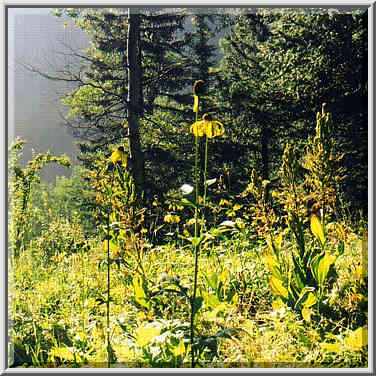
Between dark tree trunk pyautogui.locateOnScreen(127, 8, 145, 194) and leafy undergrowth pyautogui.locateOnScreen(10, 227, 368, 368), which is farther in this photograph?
dark tree trunk pyautogui.locateOnScreen(127, 8, 145, 194)

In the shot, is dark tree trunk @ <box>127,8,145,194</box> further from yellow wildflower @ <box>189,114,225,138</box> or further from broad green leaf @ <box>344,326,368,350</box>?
broad green leaf @ <box>344,326,368,350</box>

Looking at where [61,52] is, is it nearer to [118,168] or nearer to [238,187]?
[118,168]

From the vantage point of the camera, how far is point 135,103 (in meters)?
2.79

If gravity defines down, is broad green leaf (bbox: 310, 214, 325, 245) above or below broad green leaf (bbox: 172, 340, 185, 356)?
above

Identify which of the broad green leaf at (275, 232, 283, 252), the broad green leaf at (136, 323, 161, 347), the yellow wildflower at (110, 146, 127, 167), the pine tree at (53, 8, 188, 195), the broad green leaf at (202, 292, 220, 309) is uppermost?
the pine tree at (53, 8, 188, 195)

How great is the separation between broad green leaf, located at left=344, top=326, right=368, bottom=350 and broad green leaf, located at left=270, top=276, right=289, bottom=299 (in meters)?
0.38

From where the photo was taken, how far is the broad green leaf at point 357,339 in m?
2.28

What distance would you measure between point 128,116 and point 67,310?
4.03 ft

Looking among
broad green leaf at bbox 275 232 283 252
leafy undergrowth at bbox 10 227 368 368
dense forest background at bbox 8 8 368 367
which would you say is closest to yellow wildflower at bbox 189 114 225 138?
dense forest background at bbox 8 8 368 367

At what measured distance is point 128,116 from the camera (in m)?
2.79

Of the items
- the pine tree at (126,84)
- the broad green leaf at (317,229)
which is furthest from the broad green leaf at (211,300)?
the pine tree at (126,84)

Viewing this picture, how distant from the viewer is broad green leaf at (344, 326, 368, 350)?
2.28 metres

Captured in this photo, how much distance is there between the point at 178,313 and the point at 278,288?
1.88ft

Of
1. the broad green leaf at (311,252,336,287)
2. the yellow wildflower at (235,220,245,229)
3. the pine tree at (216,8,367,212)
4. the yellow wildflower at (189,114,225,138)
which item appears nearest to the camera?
the broad green leaf at (311,252,336,287)
